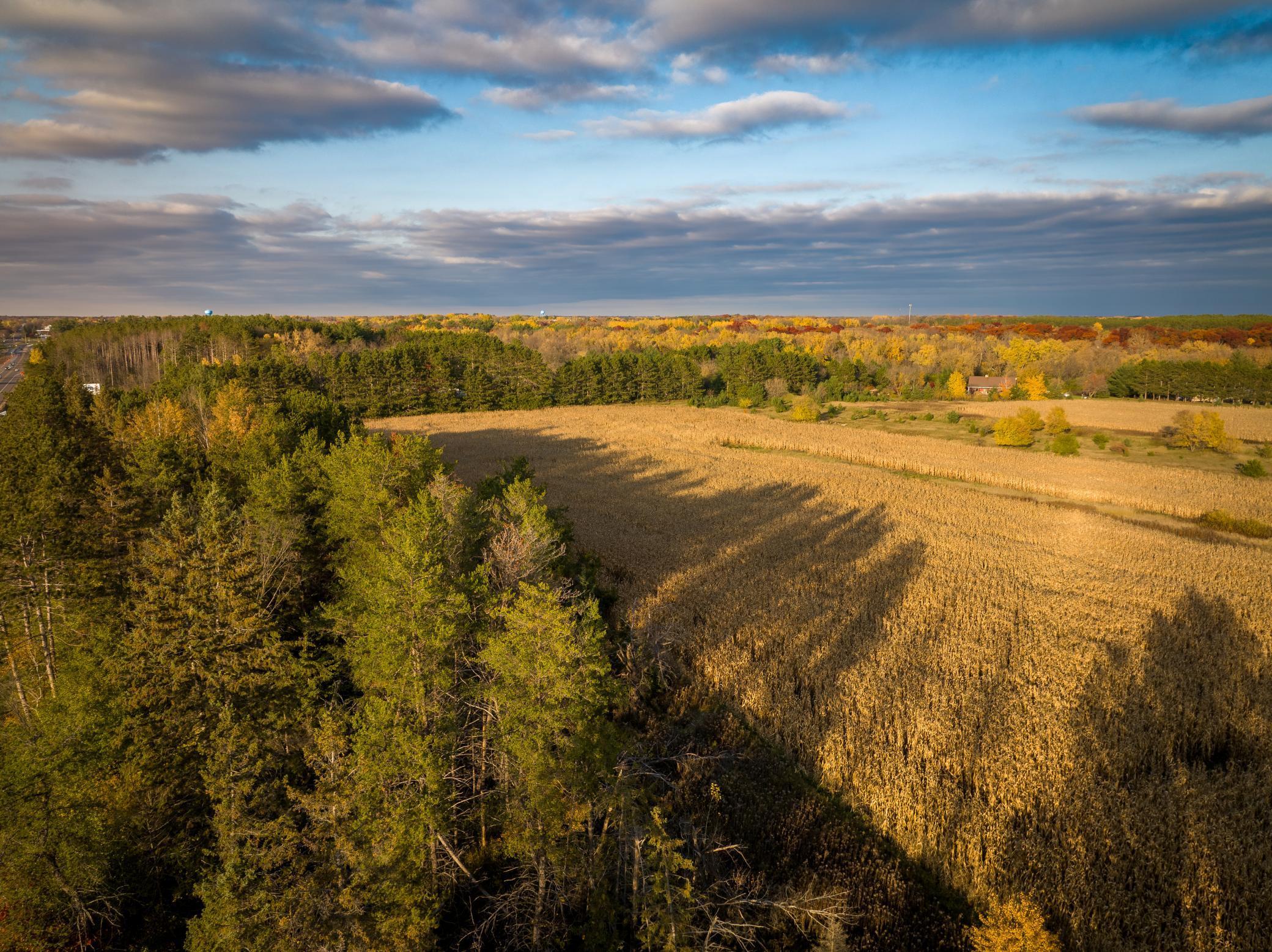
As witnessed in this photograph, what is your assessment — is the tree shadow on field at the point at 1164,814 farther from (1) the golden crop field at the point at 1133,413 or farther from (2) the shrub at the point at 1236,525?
(1) the golden crop field at the point at 1133,413

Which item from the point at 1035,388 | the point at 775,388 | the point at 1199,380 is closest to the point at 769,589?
the point at 775,388

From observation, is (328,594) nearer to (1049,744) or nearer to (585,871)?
(585,871)

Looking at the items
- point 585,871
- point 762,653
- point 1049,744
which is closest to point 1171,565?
point 1049,744

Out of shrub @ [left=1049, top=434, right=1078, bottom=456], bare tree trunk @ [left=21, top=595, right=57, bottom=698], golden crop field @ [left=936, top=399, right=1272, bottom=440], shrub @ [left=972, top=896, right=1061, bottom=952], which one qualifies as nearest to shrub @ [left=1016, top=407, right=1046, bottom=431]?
shrub @ [left=1049, top=434, right=1078, bottom=456]

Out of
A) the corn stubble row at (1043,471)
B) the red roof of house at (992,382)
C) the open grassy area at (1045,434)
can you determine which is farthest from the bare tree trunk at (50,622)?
the red roof of house at (992,382)

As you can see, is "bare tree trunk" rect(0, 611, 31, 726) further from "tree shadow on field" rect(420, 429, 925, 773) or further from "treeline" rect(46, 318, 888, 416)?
"treeline" rect(46, 318, 888, 416)
